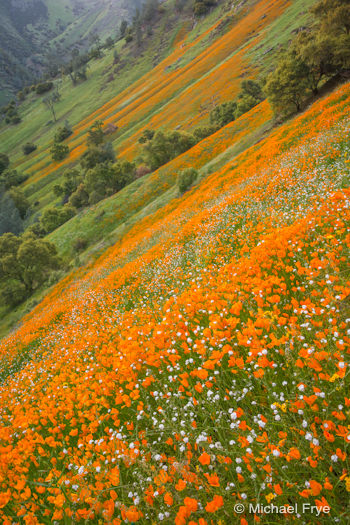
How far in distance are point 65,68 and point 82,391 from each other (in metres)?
248

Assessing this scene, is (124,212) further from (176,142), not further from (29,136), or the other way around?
(29,136)

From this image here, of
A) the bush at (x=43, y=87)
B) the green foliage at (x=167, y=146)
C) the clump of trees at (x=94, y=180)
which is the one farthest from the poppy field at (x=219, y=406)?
the bush at (x=43, y=87)

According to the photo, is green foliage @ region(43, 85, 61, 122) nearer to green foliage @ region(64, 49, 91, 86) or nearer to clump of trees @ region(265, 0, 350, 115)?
green foliage @ region(64, 49, 91, 86)

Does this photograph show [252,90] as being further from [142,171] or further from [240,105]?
[142,171]

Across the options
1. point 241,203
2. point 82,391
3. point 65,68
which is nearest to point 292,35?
point 241,203

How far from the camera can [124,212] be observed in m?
44.4

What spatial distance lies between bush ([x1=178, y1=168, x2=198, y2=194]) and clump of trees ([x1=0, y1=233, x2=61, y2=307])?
85.8 ft

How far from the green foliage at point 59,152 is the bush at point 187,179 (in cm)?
9782

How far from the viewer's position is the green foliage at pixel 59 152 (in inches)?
4419

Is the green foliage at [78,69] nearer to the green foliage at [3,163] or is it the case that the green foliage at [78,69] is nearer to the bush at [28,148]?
the bush at [28,148]

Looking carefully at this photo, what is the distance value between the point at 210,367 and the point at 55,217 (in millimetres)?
75839

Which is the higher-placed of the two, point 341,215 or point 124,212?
point 341,215

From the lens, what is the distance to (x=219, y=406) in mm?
2885

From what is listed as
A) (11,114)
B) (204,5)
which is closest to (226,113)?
(204,5)
